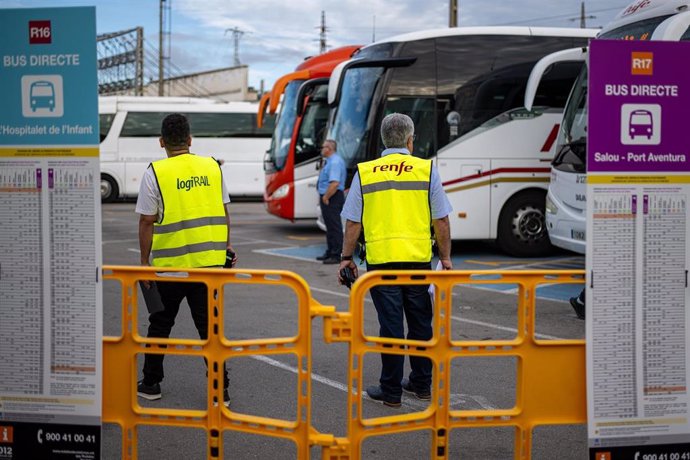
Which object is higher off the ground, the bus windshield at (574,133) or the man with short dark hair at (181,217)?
the bus windshield at (574,133)

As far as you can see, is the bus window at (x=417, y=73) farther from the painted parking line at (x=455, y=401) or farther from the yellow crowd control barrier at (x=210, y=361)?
the yellow crowd control barrier at (x=210, y=361)

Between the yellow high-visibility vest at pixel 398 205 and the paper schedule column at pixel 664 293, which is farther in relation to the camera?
the yellow high-visibility vest at pixel 398 205

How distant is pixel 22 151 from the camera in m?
3.83

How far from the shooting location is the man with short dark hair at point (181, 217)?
5.40 metres

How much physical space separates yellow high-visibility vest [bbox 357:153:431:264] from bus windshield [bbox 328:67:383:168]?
24.5 feet

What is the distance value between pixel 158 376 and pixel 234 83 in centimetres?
4373

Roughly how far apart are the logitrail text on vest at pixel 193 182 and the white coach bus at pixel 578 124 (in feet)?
16.7

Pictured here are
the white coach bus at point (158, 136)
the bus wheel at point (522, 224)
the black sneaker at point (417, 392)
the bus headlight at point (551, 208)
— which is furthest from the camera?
the white coach bus at point (158, 136)

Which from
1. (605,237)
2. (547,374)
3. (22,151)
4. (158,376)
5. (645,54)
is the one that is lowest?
(158,376)

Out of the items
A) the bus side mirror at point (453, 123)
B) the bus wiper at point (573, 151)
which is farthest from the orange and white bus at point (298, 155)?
the bus wiper at point (573, 151)

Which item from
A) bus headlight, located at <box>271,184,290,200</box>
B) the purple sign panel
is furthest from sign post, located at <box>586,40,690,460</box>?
bus headlight, located at <box>271,184,290,200</box>

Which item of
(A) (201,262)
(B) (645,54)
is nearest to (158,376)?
(A) (201,262)

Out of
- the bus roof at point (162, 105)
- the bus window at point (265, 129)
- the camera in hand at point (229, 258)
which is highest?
the bus roof at point (162, 105)

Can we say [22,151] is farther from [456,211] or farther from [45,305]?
[456,211]
